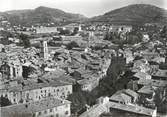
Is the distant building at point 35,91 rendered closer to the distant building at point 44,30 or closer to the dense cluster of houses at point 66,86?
the dense cluster of houses at point 66,86

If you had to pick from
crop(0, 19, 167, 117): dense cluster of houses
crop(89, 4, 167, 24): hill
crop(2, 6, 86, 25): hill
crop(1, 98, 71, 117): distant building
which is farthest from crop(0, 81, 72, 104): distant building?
crop(2, 6, 86, 25): hill

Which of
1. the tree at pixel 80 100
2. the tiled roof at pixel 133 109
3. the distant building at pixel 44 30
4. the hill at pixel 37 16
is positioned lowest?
the tree at pixel 80 100

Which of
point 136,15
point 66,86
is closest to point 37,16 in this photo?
point 136,15

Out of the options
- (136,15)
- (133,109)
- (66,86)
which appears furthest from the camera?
(136,15)

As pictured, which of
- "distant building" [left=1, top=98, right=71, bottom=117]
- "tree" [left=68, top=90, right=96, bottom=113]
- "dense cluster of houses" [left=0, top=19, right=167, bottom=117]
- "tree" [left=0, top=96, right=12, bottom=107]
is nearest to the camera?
"distant building" [left=1, top=98, right=71, bottom=117]

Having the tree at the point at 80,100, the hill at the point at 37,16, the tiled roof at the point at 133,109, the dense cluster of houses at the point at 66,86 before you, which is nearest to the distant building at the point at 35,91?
the dense cluster of houses at the point at 66,86

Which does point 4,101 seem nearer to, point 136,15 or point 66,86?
point 66,86

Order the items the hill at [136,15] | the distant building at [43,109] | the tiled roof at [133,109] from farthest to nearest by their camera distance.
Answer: the hill at [136,15]
the tiled roof at [133,109]
the distant building at [43,109]

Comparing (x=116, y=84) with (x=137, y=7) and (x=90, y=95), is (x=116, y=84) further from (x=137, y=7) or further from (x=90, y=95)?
(x=137, y=7)

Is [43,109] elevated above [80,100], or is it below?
above

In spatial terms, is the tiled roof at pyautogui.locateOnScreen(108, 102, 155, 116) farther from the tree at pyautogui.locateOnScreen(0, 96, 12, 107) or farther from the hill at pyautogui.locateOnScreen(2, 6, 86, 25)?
the hill at pyautogui.locateOnScreen(2, 6, 86, 25)

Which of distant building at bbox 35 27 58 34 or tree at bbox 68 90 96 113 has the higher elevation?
distant building at bbox 35 27 58 34
